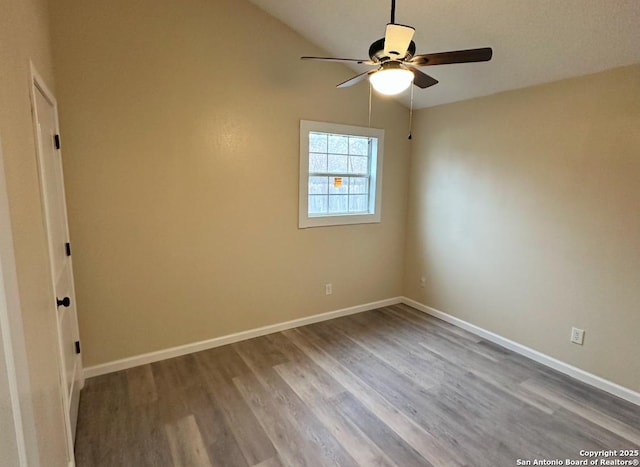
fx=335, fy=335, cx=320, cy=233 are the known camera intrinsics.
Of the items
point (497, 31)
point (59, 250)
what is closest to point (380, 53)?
point (497, 31)

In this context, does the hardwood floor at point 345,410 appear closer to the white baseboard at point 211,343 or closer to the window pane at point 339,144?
the white baseboard at point 211,343

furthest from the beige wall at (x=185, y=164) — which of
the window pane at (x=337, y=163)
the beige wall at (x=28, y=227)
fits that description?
the beige wall at (x=28, y=227)

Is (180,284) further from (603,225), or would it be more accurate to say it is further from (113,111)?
(603,225)

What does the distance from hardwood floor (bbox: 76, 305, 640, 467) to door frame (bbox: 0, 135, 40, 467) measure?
1.17m

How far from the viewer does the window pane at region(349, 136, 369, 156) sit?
3967 millimetres

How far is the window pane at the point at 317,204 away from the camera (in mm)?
3762

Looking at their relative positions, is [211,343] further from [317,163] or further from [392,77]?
[392,77]

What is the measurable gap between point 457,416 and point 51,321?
2.51 meters

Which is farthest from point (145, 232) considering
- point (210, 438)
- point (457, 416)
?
point (457, 416)

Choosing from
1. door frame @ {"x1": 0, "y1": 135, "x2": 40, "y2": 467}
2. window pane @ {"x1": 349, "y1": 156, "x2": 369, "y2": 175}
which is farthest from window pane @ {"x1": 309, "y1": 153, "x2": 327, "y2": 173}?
door frame @ {"x1": 0, "y1": 135, "x2": 40, "y2": 467}

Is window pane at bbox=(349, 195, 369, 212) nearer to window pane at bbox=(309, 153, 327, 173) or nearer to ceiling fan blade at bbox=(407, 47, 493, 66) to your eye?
window pane at bbox=(309, 153, 327, 173)

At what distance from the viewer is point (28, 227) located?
1.28m

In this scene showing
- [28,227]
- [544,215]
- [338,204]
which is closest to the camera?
[28,227]

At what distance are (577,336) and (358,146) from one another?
284cm
